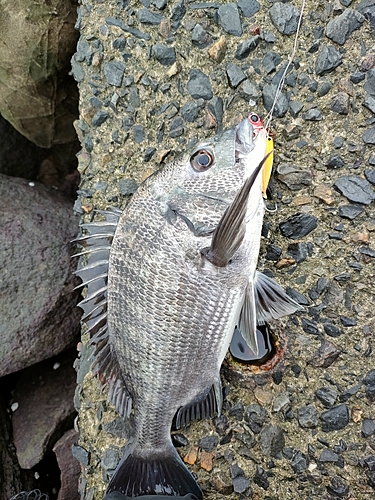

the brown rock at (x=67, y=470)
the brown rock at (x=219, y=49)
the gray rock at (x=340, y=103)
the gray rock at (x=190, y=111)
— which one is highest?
the brown rock at (x=219, y=49)

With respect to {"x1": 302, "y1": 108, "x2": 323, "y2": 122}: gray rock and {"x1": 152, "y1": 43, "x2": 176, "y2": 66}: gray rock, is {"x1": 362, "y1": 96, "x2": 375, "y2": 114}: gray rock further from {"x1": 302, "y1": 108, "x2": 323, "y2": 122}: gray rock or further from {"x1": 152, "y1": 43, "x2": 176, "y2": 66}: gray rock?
{"x1": 152, "y1": 43, "x2": 176, "y2": 66}: gray rock

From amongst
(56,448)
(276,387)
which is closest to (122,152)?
(276,387)

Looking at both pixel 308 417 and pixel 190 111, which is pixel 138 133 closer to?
pixel 190 111

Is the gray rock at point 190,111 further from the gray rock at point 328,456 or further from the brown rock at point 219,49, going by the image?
the gray rock at point 328,456

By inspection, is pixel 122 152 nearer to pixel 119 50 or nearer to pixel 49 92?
pixel 119 50

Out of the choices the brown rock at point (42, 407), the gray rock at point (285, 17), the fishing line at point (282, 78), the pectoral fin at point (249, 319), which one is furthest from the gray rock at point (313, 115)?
the brown rock at point (42, 407)

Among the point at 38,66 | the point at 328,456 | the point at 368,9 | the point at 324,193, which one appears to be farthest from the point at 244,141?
the point at 38,66

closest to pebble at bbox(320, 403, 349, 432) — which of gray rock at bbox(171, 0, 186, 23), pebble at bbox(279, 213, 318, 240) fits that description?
pebble at bbox(279, 213, 318, 240)
